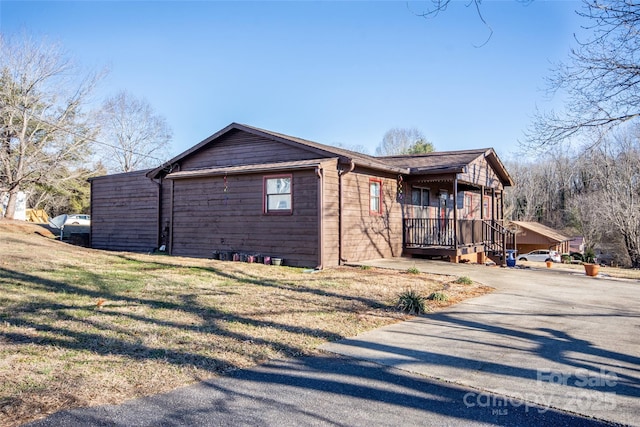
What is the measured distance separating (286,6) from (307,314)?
8.26 metres

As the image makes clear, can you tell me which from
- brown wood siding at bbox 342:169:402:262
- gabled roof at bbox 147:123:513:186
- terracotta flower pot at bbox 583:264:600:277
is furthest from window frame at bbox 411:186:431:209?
terracotta flower pot at bbox 583:264:600:277

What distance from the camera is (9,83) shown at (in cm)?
2191

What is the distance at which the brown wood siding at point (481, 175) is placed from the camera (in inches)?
597

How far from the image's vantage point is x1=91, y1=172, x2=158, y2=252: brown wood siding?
54.4ft

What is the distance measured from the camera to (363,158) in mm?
13375

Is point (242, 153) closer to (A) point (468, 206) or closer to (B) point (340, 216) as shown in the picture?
(B) point (340, 216)

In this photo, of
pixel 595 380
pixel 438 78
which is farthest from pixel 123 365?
pixel 438 78

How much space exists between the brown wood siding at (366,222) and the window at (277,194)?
1615 millimetres

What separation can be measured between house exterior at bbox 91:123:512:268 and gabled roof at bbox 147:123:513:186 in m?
0.04

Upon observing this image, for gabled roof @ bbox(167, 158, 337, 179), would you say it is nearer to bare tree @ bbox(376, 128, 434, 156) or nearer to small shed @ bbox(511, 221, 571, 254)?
small shed @ bbox(511, 221, 571, 254)

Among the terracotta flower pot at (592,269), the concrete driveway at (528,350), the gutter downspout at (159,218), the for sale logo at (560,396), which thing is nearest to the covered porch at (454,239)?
the terracotta flower pot at (592,269)

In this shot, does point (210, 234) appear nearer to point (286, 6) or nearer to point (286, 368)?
point (286, 6)

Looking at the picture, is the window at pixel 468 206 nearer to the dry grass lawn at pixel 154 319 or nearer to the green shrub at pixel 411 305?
the dry grass lawn at pixel 154 319

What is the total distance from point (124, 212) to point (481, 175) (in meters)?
14.2
